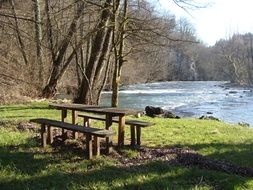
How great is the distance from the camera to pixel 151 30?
16.5 metres

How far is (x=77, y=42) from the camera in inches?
989

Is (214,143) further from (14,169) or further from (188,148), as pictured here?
(14,169)

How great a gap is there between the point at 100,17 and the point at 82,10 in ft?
7.52

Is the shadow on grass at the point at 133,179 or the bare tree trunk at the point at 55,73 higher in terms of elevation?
the bare tree trunk at the point at 55,73

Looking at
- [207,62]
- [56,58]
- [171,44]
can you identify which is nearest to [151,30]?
[171,44]

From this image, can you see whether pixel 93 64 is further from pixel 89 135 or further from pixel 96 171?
pixel 96 171

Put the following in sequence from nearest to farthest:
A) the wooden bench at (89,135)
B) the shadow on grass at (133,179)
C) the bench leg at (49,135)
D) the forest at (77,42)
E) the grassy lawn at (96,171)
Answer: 1. the shadow on grass at (133,179)
2. the grassy lawn at (96,171)
3. the wooden bench at (89,135)
4. the bench leg at (49,135)
5. the forest at (77,42)

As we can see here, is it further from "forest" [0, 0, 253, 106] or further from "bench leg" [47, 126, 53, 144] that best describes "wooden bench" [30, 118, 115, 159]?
"forest" [0, 0, 253, 106]

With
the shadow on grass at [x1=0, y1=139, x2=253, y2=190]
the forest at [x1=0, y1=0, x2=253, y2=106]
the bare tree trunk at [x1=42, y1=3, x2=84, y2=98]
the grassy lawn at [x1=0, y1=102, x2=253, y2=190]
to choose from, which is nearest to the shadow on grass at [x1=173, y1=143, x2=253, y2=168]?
the grassy lawn at [x1=0, y1=102, x2=253, y2=190]

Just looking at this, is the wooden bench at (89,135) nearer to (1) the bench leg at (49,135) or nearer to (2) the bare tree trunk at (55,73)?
(1) the bench leg at (49,135)

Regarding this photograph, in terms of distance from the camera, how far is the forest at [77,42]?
17009 mm

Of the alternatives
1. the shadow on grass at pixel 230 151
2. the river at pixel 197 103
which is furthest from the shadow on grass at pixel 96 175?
the river at pixel 197 103

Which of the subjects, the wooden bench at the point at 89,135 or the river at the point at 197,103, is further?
the river at the point at 197,103

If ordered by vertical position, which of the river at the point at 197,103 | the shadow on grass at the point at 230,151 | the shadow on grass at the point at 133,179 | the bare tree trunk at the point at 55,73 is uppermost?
the bare tree trunk at the point at 55,73
